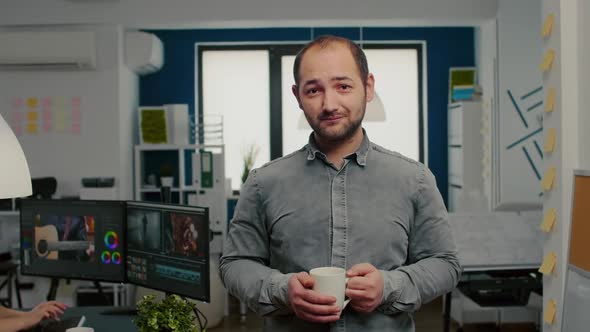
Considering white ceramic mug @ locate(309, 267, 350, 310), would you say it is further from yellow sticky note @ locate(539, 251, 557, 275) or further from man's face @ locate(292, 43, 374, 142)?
yellow sticky note @ locate(539, 251, 557, 275)

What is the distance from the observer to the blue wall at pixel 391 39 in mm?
6199

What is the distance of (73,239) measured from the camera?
105 inches

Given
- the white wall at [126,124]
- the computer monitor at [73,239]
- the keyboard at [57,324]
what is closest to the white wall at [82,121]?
the white wall at [126,124]

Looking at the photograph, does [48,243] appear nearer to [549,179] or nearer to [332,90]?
[332,90]

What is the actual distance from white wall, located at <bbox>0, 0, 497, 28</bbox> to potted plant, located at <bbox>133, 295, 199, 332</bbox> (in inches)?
144

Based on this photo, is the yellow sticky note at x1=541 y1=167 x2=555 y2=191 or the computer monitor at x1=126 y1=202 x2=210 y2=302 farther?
the computer monitor at x1=126 y1=202 x2=210 y2=302

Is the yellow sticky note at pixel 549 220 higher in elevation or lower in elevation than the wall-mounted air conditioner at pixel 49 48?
lower

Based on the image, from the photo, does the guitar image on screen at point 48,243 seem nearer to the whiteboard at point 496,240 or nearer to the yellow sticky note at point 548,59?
the yellow sticky note at point 548,59

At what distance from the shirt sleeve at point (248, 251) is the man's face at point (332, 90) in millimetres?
205

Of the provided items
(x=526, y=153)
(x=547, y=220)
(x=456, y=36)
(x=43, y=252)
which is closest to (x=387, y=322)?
(x=547, y=220)

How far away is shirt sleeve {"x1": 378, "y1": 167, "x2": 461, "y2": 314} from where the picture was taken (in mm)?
1186

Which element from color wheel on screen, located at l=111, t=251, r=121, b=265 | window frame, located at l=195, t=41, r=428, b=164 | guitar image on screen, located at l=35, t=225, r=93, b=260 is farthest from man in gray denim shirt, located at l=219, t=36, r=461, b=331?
window frame, located at l=195, t=41, r=428, b=164

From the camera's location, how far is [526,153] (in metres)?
5.01

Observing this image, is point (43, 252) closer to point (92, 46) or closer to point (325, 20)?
point (92, 46)
